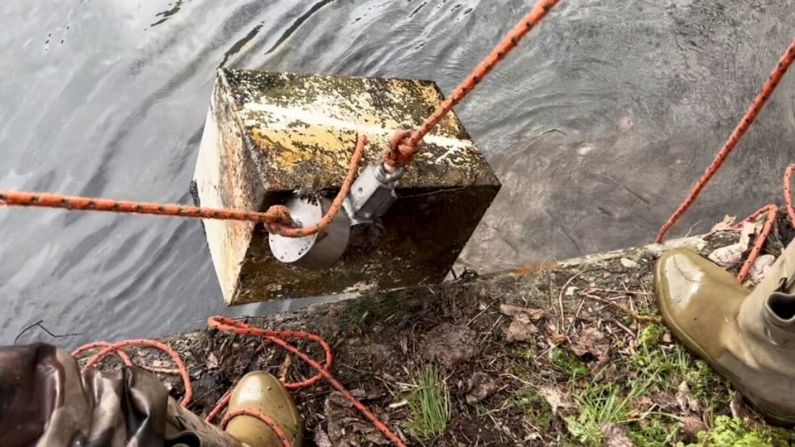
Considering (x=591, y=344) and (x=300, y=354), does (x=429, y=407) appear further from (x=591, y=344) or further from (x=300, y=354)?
(x=591, y=344)

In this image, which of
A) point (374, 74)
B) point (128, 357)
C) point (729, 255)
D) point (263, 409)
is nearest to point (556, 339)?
point (729, 255)

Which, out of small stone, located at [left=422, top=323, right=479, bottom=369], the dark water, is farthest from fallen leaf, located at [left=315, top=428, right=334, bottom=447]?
the dark water

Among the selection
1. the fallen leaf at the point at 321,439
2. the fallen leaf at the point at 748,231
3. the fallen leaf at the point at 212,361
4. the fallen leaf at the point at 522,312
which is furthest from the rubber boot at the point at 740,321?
the fallen leaf at the point at 212,361

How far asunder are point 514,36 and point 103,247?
12.3ft

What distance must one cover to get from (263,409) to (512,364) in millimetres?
1069

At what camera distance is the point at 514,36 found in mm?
1884

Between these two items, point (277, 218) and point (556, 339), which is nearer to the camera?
point (277, 218)

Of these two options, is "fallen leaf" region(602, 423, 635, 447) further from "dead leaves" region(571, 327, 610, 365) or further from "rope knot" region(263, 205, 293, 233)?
"rope knot" region(263, 205, 293, 233)

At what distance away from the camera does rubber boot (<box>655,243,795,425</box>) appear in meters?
2.66

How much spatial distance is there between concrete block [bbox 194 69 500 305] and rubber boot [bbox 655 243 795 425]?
36.3 inches

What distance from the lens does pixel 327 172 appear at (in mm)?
2770

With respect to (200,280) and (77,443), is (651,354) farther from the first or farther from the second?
(200,280)

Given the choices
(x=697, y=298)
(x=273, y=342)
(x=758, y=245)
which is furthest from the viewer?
(x=758, y=245)

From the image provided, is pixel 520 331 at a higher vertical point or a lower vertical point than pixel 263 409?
lower
